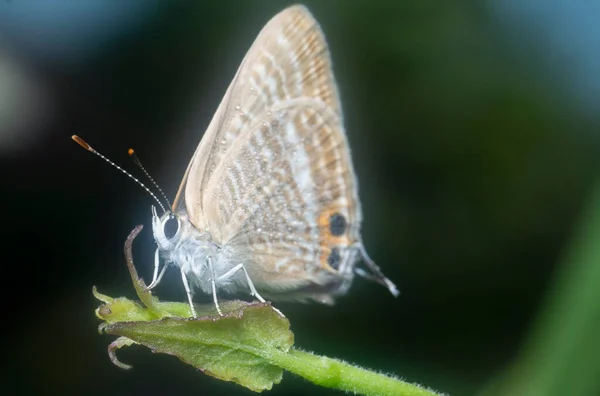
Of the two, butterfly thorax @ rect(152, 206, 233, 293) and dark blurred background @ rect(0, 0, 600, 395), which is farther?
dark blurred background @ rect(0, 0, 600, 395)

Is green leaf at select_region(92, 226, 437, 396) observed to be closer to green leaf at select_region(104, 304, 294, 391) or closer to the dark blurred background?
green leaf at select_region(104, 304, 294, 391)

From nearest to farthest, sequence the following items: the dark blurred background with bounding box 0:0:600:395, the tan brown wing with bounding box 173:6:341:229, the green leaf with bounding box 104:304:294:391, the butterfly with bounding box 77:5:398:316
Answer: the green leaf with bounding box 104:304:294:391
the butterfly with bounding box 77:5:398:316
the tan brown wing with bounding box 173:6:341:229
the dark blurred background with bounding box 0:0:600:395

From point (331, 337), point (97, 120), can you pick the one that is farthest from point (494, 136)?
point (97, 120)

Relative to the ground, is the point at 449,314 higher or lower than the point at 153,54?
lower

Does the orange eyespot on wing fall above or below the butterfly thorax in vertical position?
above

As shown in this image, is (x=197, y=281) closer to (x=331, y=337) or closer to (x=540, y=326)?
(x=540, y=326)

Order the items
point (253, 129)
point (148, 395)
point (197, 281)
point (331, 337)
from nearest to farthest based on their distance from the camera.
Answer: point (197, 281) → point (253, 129) → point (148, 395) → point (331, 337)

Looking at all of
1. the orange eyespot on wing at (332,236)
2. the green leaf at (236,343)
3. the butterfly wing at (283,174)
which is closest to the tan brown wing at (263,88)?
the butterfly wing at (283,174)

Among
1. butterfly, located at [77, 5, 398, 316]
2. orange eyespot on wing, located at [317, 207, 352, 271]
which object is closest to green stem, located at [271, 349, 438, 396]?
butterfly, located at [77, 5, 398, 316]
